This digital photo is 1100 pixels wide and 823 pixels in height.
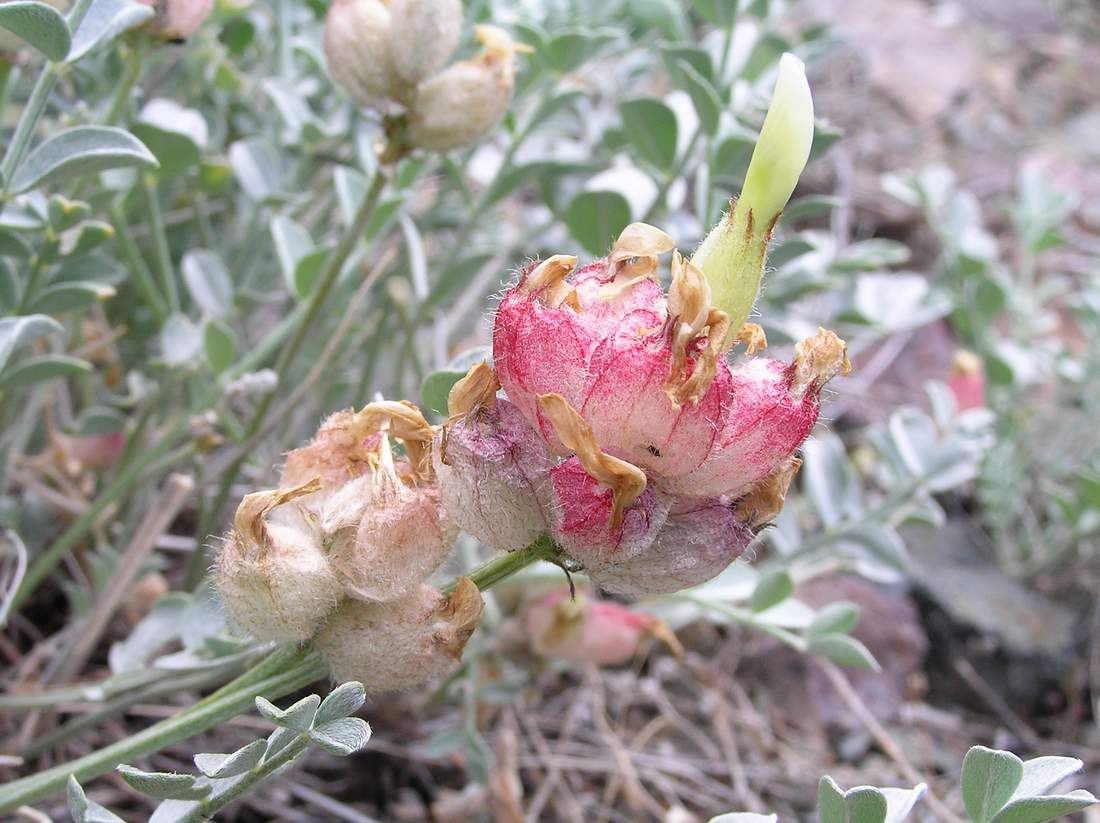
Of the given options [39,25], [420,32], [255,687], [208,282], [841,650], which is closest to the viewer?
[255,687]

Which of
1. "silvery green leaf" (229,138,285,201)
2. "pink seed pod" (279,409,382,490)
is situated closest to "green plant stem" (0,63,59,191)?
"pink seed pod" (279,409,382,490)

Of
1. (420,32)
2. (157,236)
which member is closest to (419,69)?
(420,32)

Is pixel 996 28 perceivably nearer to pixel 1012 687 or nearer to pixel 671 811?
pixel 1012 687

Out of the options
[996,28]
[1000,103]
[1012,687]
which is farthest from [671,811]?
[996,28]

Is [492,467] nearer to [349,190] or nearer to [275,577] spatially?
[275,577]

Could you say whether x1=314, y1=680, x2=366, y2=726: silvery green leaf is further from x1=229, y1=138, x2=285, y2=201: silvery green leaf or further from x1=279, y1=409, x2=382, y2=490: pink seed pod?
x1=229, y1=138, x2=285, y2=201: silvery green leaf

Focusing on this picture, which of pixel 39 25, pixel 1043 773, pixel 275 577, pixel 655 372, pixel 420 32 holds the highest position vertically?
pixel 39 25

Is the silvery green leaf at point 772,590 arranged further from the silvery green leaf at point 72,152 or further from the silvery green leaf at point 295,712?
the silvery green leaf at point 72,152
